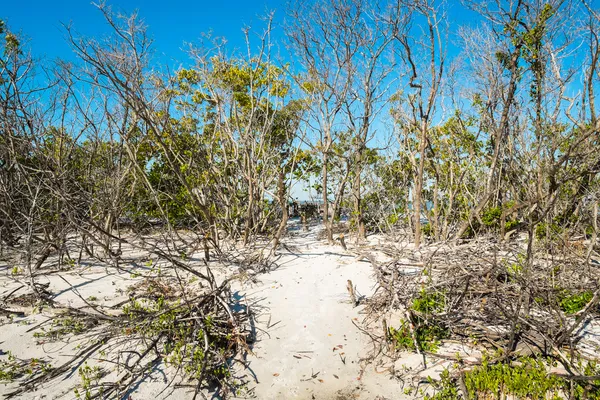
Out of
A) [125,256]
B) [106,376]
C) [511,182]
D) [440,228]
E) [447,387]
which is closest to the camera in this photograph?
[447,387]

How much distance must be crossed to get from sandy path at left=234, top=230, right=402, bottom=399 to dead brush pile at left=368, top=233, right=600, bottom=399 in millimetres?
491

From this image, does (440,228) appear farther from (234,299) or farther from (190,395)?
(190,395)

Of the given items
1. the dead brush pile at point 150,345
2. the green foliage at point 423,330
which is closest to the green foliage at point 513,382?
the green foliage at point 423,330

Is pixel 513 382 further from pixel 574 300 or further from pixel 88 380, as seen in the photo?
pixel 88 380

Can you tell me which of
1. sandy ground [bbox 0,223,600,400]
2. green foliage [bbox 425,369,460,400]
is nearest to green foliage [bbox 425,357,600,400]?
green foliage [bbox 425,369,460,400]

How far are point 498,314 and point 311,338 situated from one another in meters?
2.22

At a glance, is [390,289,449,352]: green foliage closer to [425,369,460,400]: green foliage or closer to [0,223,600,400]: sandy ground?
[0,223,600,400]: sandy ground

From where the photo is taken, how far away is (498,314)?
4129mm

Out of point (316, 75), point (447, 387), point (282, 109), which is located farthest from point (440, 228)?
point (447, 387)

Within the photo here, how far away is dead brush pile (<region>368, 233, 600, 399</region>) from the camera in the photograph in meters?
3.30

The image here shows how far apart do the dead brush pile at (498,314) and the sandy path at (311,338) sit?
1.61ft

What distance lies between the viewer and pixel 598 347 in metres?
3.74

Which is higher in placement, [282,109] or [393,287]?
[282,109]

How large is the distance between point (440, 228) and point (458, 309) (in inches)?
224
